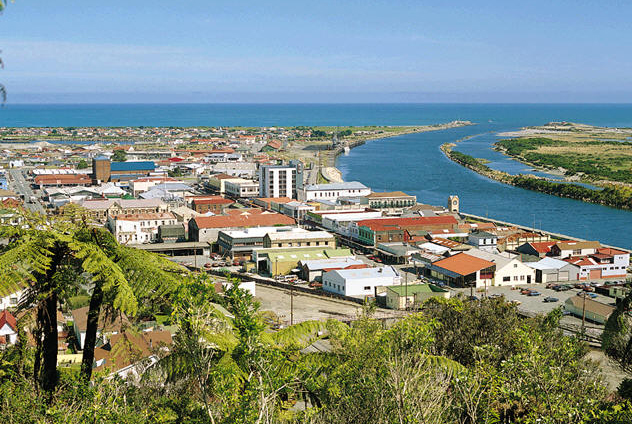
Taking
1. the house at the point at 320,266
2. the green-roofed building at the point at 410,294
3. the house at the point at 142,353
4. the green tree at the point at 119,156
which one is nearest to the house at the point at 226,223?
the house at the point at 320,266

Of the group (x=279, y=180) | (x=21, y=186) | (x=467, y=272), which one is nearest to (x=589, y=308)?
(x=467, y=272)

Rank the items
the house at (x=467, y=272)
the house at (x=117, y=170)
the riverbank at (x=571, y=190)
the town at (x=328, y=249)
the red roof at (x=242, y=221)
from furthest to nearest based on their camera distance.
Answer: the house at (x=117, y=170), the riverbank at (x=571, y=190), the red roof at (x=242, y=221), the house at (x=467, y=272), the town at (x=328, y=249)

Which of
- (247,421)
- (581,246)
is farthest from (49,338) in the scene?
(581,246)

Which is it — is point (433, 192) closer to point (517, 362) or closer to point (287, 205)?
point (287, 205)

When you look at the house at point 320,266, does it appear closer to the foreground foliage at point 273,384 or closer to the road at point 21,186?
the foreground foliage at point 273,384

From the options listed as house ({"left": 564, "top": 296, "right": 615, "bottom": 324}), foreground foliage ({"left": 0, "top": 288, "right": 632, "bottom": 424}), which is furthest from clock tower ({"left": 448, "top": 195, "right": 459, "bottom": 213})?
foreground foliage ({"left": 0, "top": 288, "right": 632, "bottom": 424})
